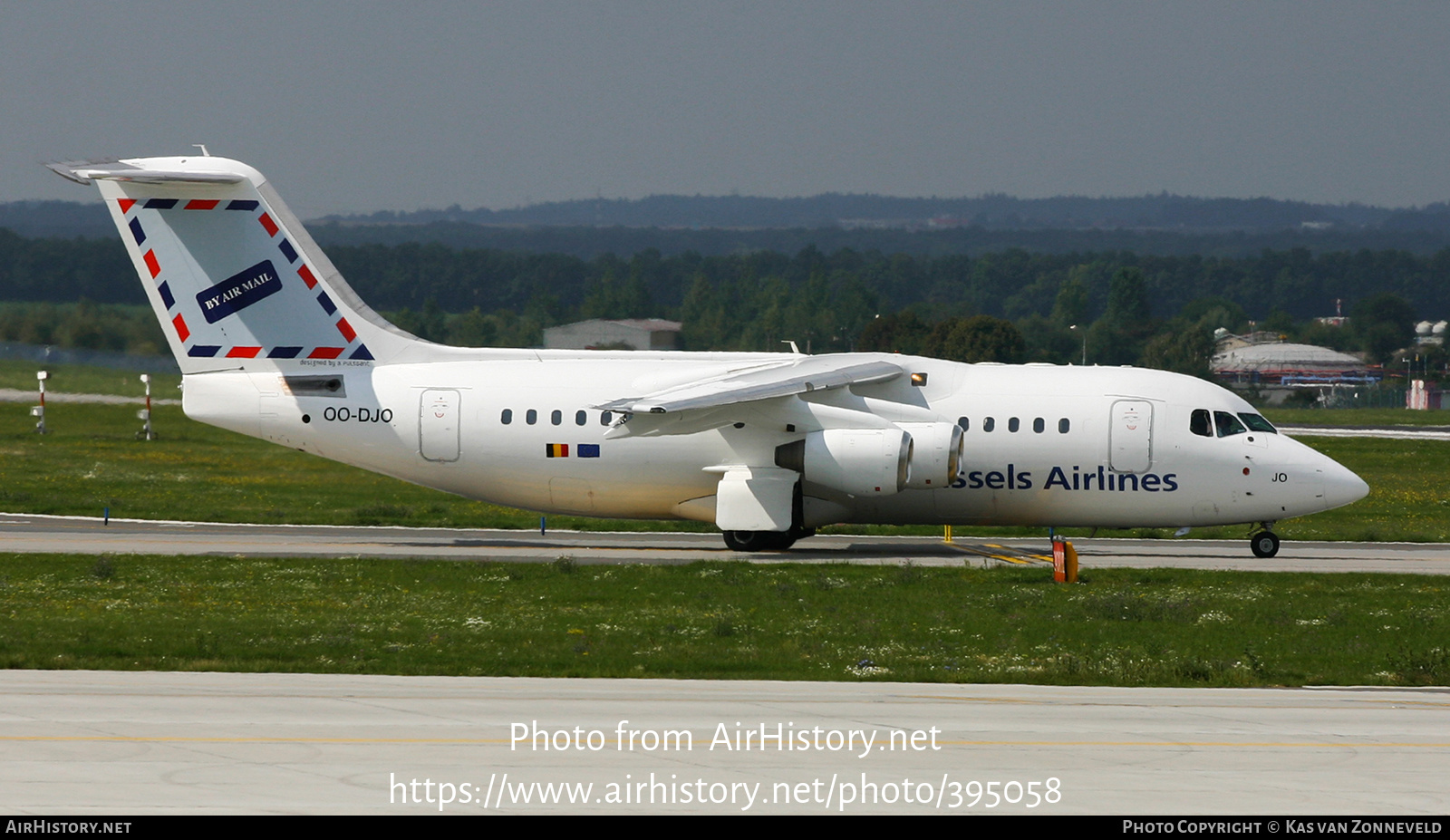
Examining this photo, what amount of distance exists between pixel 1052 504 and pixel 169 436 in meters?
34.2

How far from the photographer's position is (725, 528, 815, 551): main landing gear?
28.3 metres

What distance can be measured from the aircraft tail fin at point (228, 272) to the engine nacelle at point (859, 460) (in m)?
8.63

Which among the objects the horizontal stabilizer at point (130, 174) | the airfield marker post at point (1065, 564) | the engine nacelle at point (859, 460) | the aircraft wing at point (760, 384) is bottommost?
the airfield marker post at point (1065, 564)

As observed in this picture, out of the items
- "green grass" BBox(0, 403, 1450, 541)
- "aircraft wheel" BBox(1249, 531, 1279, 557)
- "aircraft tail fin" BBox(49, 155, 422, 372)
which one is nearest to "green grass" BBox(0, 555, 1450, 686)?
"aircraft wheel" BBox(1249, 531, 1279, 557)

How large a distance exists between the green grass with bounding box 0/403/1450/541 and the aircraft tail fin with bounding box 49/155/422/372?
484 cm

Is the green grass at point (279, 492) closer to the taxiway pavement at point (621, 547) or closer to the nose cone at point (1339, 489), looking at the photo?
the taxiway pavement at point (621, 547)

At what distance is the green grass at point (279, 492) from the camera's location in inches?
1312

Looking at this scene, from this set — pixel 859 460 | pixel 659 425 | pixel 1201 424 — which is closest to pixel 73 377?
pixel 659 425

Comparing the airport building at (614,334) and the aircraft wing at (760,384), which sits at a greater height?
the aircraft wing at (760,384)

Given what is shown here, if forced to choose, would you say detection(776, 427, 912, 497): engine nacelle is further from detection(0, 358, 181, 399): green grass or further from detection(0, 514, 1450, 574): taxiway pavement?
detection(0, 358, 181, 399): green grass

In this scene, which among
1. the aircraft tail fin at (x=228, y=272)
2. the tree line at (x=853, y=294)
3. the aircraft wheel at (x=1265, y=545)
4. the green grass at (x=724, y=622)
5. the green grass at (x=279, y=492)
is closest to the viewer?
the green grass at (x=724, y=622)

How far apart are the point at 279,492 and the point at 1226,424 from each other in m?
22.0

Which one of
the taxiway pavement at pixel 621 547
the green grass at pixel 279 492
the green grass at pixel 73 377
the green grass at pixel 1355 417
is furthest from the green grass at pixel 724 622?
the green grass at pixel 1355 417

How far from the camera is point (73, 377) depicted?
193ft
